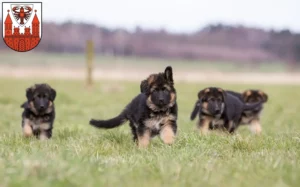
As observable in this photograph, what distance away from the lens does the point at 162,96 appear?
21.8ft

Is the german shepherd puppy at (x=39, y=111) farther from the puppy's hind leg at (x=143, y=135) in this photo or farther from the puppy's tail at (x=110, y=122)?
the puppy's hind leg at (x=143, y=135)

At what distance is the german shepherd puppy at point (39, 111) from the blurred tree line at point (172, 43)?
4374 cm

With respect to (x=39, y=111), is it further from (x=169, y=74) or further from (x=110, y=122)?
(x=169, y=74)

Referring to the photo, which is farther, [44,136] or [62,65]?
[62,65]

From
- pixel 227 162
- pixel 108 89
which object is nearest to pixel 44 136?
pixel 227 162

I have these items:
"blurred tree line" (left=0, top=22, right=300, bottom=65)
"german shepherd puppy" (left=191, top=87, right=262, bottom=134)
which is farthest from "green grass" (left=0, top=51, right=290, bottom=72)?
"german shepherd puppy" (left=191, top=87, right=262, bottom=134)

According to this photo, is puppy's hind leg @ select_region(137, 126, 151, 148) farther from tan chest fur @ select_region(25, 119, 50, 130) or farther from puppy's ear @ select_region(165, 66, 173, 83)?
tan chest fur @ select_region(25, 119, 50, 130)

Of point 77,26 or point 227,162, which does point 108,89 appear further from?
point 77,26

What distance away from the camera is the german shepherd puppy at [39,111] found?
8.13m

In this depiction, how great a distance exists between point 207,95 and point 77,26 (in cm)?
4970

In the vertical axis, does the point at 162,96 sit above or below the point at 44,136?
above

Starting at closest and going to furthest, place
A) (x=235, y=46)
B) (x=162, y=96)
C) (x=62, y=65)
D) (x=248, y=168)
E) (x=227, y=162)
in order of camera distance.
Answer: (x=248, y=168), (x=227, y=162), (x=162, y=96), (x=62, y=65), (x=235, y=46)

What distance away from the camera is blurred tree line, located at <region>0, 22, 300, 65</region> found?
56656mm

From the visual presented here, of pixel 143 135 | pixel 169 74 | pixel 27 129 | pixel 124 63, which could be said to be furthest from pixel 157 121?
pixel 124 63
